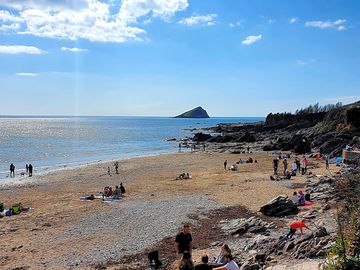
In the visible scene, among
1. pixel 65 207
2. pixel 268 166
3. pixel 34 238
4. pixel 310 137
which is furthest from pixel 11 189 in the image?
pixel 310 137

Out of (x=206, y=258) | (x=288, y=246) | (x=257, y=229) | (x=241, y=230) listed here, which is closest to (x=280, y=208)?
(x=257, y=229)

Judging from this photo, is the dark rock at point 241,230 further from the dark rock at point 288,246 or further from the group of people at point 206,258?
the group of people at point 206,258

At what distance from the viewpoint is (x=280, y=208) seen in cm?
1742

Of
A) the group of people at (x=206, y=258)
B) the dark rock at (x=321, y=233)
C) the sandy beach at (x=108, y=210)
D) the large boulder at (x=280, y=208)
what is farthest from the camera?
the large boulder at (x=280, y=208)

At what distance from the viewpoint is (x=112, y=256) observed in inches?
520

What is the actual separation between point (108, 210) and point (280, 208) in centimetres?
913

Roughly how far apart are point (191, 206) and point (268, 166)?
20501 mm

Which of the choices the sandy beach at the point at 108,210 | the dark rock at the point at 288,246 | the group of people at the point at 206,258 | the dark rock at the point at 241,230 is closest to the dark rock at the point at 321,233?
the dark rock at the point at 288,246

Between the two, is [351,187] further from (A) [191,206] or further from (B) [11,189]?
(B) [11,189]

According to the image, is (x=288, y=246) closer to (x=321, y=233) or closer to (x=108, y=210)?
(x=321, y=233)

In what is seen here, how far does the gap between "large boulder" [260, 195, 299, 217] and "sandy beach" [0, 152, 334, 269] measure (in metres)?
1.22

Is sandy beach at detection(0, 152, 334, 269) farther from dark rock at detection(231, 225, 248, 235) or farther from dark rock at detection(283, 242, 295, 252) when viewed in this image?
dark rock at detection(283, 242, 295, 252)

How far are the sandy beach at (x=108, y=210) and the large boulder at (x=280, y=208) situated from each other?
1221 millimetres

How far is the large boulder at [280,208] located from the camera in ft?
56.1
